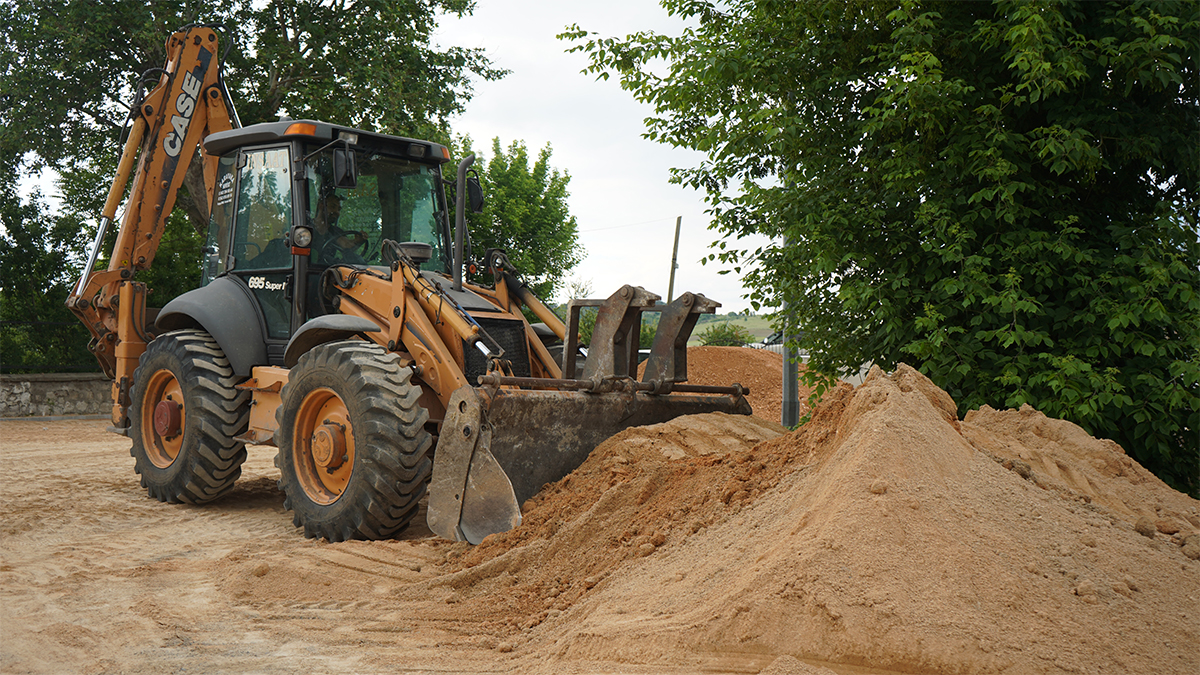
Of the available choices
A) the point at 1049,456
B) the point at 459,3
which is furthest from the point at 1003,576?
the point at 459,3

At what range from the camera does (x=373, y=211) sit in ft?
24.1

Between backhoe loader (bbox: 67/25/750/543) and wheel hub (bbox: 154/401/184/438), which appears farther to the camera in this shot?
wheel hub (bbox: 154/401/184/438)

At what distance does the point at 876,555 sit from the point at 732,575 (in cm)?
64

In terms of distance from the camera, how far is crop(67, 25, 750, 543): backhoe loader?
18.4 ft

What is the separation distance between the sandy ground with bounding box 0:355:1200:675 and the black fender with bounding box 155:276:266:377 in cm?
164

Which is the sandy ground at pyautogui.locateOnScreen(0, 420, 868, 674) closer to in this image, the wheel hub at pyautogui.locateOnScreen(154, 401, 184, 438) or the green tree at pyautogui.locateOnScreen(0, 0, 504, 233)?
the wheel hub at pyautogui.locateOnScreen(154, 401, 184, 438)

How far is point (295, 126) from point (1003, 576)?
6.08 meters

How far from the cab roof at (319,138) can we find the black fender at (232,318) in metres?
1.23

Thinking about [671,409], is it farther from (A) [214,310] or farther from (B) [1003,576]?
(A) [214,310]

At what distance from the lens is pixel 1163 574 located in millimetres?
3734

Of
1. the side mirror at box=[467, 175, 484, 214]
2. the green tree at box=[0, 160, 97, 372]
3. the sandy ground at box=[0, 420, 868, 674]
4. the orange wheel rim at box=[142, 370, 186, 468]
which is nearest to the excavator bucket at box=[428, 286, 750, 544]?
the sandy ground at box=[0, 420, 868, 674]

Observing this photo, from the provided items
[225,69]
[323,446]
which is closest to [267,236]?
[323,446]

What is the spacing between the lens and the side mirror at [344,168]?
640 cm

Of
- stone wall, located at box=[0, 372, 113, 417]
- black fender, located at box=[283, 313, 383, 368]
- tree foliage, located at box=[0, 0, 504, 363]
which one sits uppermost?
tree foliage, located at box=[0, 0, 504, 363]
